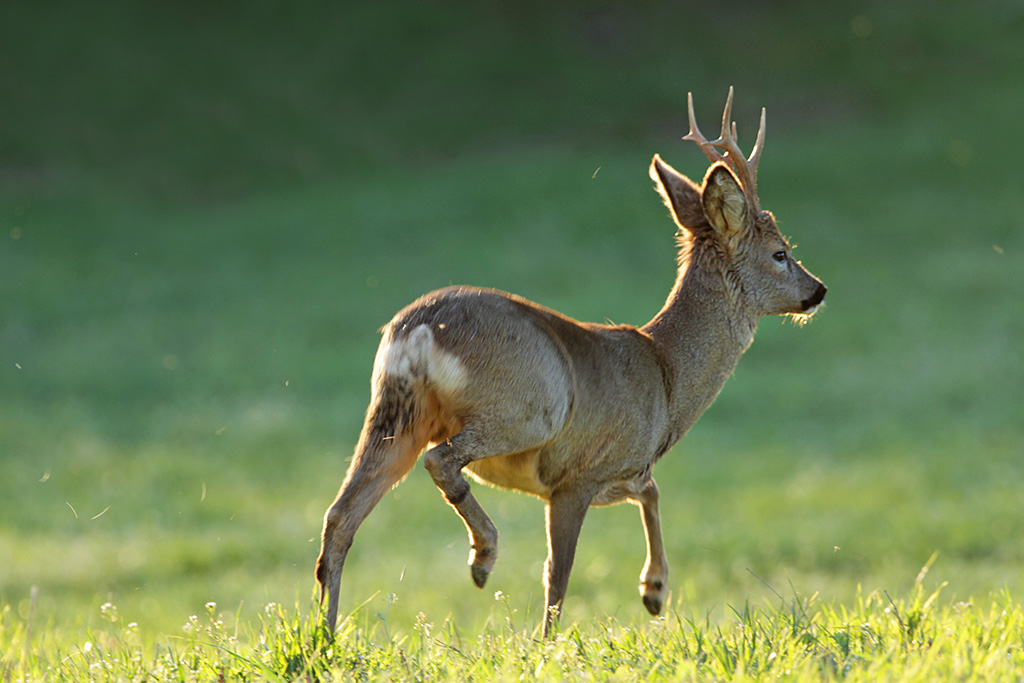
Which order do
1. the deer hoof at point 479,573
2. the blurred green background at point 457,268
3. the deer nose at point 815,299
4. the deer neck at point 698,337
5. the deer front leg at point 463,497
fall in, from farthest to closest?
the blurred green background at point 457,268
the deer nose at point 815,299
the deer neck at point 698,337
the deer hoof at point 479,573
the deer front leg at point 463,497

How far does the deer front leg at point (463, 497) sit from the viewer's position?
4.33 m

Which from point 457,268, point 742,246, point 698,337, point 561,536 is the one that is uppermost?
point 457,268

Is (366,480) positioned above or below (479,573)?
above

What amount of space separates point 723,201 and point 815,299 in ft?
2.30

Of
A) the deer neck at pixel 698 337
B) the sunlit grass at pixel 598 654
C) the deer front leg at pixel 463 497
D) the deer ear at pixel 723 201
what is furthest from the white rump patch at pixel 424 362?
the deer ear at pixel 723 201

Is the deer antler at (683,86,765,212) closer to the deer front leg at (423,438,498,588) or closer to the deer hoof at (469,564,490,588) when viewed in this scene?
the deer front leg at (423,438,498,588)

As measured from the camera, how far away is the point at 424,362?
14.5 ft

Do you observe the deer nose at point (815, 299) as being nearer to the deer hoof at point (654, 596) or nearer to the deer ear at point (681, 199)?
the deer ear at point (681, 199)

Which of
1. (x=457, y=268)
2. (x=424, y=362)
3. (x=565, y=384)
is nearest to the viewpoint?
(x=424, y=362)

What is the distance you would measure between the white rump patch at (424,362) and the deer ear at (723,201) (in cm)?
156

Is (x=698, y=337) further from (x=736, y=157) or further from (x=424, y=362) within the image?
(x=424, y=362)

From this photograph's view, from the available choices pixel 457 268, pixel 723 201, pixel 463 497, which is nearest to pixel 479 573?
pixel 463 497

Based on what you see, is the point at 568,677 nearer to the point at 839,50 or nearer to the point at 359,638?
the point at 359,638

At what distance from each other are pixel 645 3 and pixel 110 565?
26.5 metres
